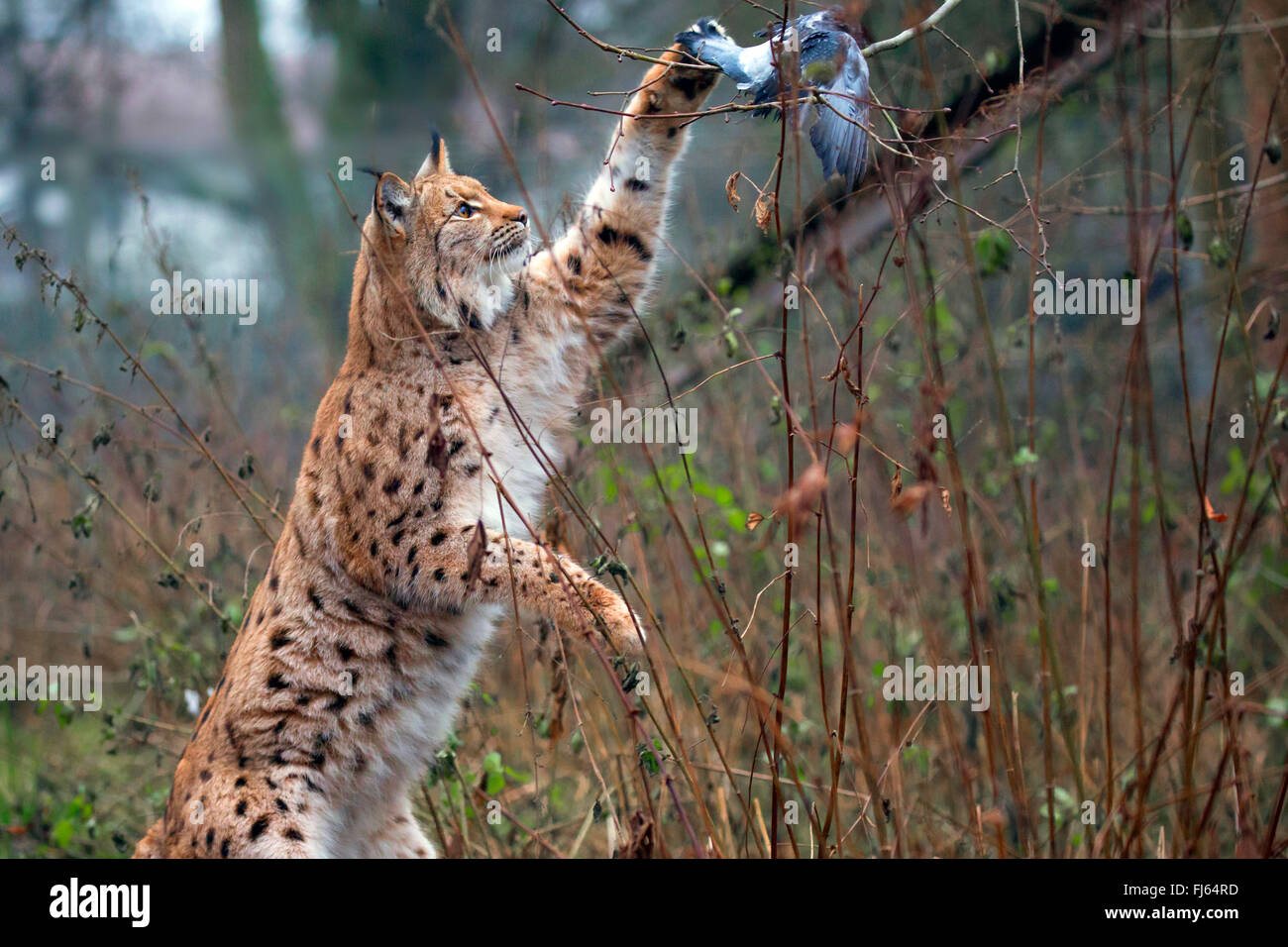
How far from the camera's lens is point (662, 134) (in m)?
3.49

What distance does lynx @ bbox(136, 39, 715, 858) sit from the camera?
10.5ft

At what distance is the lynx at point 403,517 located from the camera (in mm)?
3203

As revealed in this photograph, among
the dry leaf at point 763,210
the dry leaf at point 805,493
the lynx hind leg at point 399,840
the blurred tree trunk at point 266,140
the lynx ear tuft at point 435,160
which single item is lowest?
the lynx hind leg at point 399,840

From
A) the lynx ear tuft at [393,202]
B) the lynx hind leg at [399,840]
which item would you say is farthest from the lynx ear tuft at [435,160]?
the lynx hind leg at [399,840]

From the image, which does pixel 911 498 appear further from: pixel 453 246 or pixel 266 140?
pixel 266 140

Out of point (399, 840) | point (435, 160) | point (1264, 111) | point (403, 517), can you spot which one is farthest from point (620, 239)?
point (1264, 111)

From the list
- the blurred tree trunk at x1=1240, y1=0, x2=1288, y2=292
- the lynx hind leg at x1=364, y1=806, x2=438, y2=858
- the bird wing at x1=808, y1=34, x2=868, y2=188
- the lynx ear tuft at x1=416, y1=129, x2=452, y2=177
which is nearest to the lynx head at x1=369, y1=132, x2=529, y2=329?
the lynx ear tuft at x1=416, y1=129, x2=452, y2=177

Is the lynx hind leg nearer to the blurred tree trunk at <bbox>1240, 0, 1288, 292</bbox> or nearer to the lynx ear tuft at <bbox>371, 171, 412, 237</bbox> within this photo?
the lynx ear tuft at <bbox>371, 171, 412, 237</bbox>

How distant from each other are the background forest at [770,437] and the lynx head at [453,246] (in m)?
0.21

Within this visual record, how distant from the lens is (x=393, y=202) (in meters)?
3.41

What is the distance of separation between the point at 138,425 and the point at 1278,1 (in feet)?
16.7

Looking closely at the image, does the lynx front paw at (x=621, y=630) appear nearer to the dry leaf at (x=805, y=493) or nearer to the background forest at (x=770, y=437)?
the background forest at (x=770, y=437)

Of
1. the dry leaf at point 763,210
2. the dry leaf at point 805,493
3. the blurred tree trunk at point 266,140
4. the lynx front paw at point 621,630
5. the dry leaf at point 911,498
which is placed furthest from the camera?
the blurred tree trunk at point 266,140
